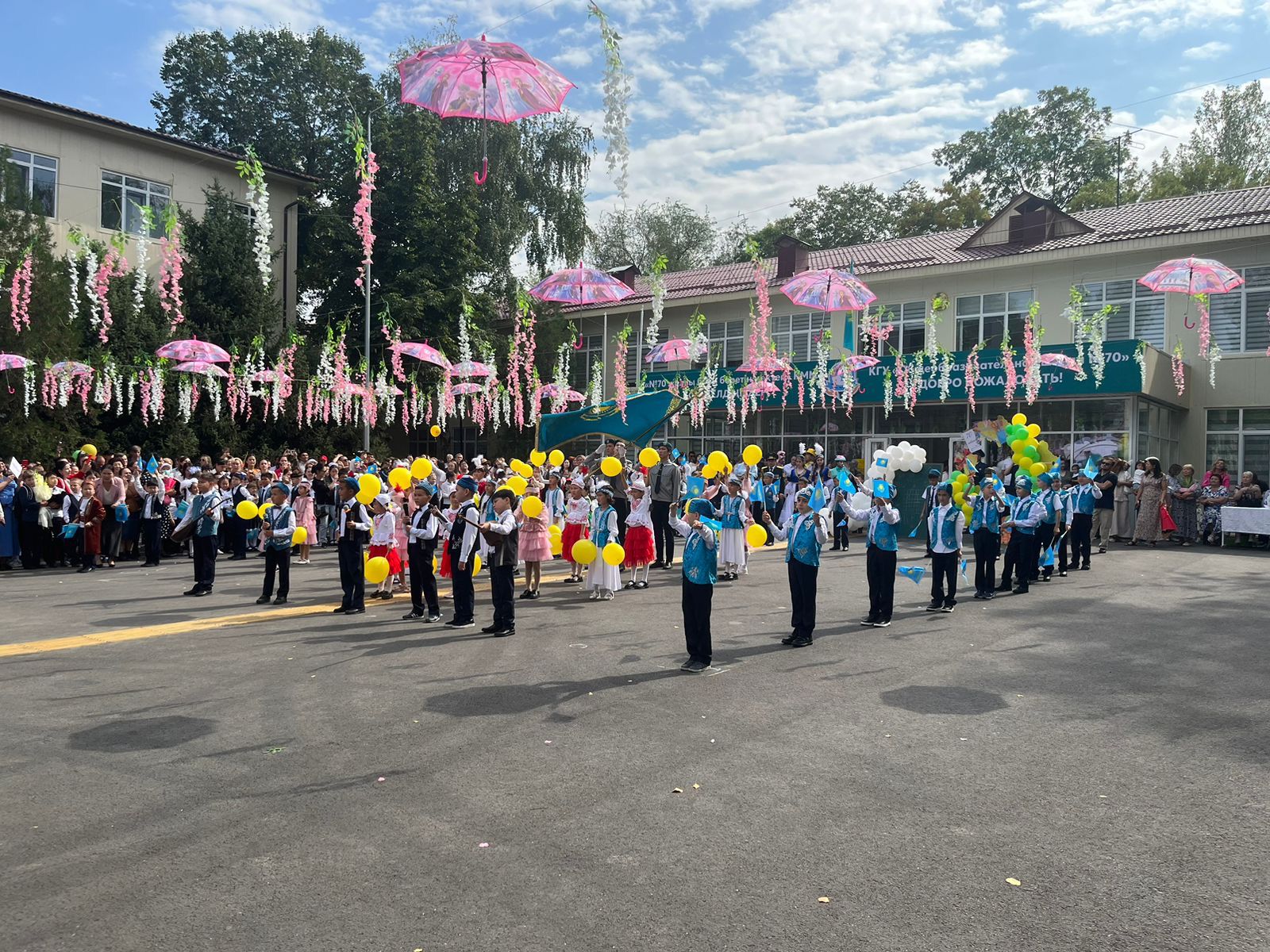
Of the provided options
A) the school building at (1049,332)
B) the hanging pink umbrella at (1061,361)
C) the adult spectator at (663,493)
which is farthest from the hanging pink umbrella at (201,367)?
the hanging pink umbrella at (1061,361)

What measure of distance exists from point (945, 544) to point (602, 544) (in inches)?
182

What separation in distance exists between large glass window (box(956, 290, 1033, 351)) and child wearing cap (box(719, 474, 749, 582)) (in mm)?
16132

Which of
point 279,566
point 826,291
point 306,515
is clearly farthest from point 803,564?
point 826,291

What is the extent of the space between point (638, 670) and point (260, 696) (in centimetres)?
321

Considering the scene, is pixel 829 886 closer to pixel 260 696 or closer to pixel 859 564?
pixel 260 696

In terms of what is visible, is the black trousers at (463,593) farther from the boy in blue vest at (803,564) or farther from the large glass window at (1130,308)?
the large glass window at (1130,308)

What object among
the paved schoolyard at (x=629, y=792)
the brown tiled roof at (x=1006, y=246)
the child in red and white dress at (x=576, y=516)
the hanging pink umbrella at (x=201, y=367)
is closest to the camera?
the paved schoolyard at (x=629, y=792)

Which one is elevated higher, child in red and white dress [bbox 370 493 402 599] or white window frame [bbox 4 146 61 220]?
white window frame [bbox 4 146 61 220]

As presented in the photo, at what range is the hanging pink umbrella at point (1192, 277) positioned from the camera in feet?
64.5

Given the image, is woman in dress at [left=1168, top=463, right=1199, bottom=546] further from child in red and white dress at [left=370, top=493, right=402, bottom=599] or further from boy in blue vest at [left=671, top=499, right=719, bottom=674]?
child in red and white dress at [left=370, top=493, right=402, bottom=599]

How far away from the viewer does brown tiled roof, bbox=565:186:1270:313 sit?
2569 centimetres

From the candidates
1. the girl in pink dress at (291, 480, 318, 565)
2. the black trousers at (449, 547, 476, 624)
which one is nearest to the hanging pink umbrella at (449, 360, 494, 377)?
the girl in pink dress at (291, 480, 318, 565)

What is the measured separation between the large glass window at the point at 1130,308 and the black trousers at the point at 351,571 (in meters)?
22.5

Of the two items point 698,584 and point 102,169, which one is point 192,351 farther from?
point 698,584
